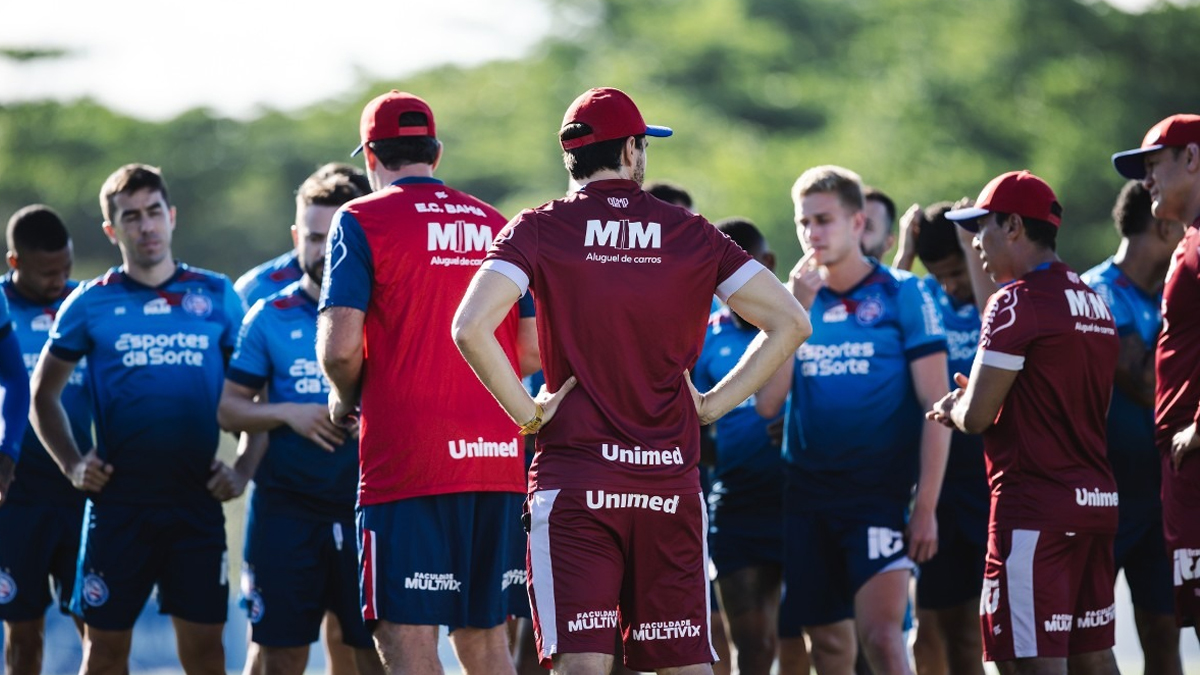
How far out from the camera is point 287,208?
58.1 m

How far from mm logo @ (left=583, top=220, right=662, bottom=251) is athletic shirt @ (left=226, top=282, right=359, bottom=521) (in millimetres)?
2703

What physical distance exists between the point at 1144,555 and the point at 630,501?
399 centimetres

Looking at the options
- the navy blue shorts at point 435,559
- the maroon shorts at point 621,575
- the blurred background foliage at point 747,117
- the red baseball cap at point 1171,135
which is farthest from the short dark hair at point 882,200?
the blurred background foliage at point 747,117

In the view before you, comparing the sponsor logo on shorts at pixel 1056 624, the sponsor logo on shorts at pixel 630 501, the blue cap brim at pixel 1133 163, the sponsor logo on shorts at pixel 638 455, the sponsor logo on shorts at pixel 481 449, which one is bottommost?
the sponsor logo on shorts at pixel 1056 624

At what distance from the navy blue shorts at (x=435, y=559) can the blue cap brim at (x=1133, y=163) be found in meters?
3.15

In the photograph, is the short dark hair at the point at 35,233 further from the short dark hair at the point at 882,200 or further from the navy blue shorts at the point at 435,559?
the short dark hair at the point at 882,200

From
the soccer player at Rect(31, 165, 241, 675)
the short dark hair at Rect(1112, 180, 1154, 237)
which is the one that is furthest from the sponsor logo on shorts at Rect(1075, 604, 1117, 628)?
the soccer player at Rect(31, 165, 241, 675)

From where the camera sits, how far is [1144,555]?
28.8 feet

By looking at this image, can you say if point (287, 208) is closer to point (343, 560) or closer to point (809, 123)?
point (809, 123)

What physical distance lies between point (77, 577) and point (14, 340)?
158cm

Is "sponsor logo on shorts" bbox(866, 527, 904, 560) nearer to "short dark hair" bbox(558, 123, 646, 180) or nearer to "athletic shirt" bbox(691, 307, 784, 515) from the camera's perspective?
"athletic shirt" bbox(691, 307, 784, 515)

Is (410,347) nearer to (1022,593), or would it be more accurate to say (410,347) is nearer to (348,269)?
(348,269)

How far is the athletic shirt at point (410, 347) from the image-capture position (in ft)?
21.5

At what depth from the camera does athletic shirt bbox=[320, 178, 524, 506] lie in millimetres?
6555
